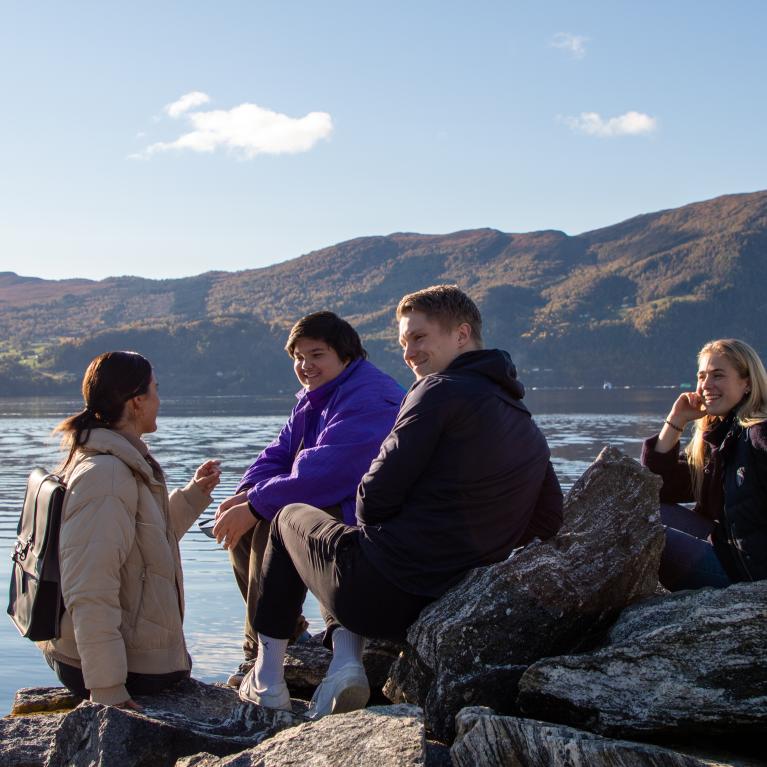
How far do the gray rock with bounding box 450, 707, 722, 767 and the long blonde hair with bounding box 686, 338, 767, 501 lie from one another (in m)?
2.30

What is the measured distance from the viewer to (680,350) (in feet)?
550

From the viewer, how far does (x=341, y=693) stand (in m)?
4.18

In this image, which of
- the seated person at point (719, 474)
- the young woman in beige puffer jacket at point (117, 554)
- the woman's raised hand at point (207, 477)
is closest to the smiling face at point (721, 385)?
the seated person at point (719, 474)

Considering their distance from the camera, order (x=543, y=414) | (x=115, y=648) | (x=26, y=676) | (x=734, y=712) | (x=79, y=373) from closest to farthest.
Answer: (x=734, y=712)
(x=115, y=648)
(x=26, y=676)
(x=543, y=414)
(x=79, y=373)

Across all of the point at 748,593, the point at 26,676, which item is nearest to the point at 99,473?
the point at 748,593

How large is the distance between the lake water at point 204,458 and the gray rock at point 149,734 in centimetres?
263

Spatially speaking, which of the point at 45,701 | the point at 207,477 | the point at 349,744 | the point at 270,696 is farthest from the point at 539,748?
the point at 45,701

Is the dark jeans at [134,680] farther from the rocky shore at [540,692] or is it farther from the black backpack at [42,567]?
the black backpack at [42,567]

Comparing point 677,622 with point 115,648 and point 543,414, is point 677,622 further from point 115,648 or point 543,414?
A: point 543,414

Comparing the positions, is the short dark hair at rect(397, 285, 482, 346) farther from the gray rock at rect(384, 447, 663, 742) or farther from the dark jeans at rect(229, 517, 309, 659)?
the dark jeans at rect(229, 517, 309, 659)

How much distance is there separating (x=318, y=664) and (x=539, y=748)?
1.98 meters

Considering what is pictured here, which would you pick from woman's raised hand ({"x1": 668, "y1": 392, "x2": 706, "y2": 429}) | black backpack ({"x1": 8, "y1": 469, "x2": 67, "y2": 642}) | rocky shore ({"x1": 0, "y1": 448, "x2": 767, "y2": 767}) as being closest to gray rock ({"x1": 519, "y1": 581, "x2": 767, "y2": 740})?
rocky shore ({"x1": 0, "y1": 448, "x2": 767, "y2": 767})

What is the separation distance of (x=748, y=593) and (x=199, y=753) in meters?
2.25

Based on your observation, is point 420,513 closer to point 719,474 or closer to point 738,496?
point 738,496
